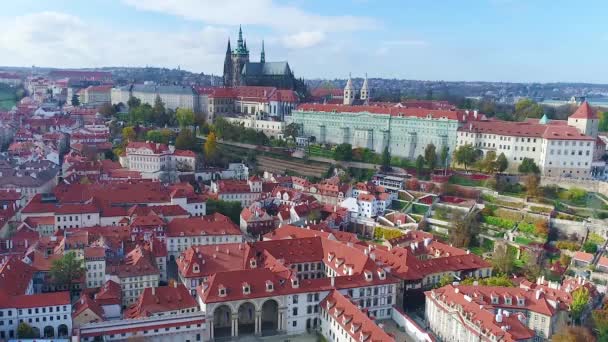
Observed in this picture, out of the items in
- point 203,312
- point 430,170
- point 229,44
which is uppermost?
point 229,44

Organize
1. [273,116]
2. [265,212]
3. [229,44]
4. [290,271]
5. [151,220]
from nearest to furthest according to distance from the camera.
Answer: [290,271] → [151,220] → [265,212] → [273,116] → [229,44]

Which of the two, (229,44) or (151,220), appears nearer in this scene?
(151,220)

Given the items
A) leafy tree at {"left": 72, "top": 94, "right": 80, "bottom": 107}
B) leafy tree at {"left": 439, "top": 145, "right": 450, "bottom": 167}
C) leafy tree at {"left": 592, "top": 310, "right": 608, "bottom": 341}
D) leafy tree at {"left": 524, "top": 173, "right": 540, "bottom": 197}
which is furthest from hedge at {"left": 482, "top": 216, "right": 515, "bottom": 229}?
leafy tree at {"left": 72, "top": 94, "right": 80, "bottom": 107}

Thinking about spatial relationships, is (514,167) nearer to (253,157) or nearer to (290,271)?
(253,157)

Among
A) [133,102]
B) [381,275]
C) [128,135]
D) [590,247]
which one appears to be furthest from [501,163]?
[133,102]

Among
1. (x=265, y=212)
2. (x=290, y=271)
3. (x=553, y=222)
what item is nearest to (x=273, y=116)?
(x=265, y=212)

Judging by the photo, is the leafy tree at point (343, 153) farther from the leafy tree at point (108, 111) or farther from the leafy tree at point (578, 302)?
the leafy tree at point (108, 111)

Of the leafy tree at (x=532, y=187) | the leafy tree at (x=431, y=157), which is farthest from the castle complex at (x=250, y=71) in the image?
the leafy tree at (x=532, y=187)
